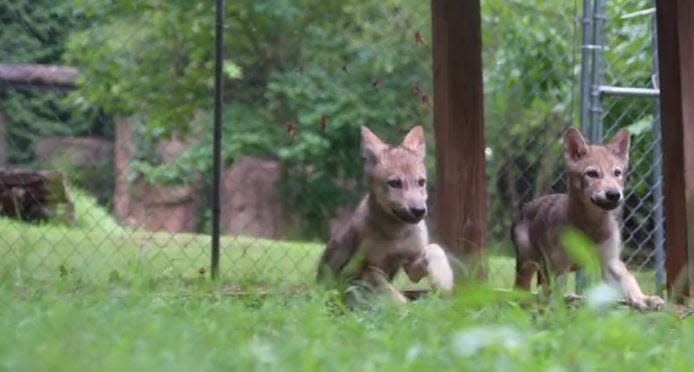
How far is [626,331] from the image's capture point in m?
3.95

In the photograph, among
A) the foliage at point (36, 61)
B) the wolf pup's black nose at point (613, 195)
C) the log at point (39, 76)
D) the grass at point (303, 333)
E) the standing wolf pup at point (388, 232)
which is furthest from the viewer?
the log at point (39, 76)

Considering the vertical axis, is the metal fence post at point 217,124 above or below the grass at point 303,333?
above

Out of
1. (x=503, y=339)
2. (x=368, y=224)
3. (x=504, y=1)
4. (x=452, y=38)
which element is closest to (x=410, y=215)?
(x=368, y=224)

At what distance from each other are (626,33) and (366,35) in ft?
8.56

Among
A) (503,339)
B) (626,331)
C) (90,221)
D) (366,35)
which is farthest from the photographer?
(366,35)

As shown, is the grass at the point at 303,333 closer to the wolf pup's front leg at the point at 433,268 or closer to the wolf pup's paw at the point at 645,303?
the wolf pup's front leg at the point at 433,268

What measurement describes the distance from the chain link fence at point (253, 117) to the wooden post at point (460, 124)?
56.7 inches

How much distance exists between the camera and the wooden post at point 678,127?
6926 mm

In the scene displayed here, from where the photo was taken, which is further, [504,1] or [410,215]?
[504,1]

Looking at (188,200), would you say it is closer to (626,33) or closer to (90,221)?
(90,221)

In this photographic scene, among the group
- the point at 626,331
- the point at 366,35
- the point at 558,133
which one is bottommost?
the point at 626,331

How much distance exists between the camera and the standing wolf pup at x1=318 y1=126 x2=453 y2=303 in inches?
286

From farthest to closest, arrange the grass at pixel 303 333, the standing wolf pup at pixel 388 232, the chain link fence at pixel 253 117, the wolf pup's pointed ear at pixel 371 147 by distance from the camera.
A: 1. the chain link fence at pixel 253 117
2. the wolf pup's pointed ear at pixel 371 147
3. the standing wolf pup at pixel 388 232
4. the grass at pixel 303 333

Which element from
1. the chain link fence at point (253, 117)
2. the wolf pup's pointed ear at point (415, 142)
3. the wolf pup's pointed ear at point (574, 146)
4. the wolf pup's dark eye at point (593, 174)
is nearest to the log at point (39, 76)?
the chain link fence at point (253, 117)
